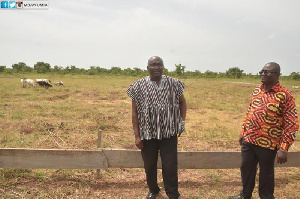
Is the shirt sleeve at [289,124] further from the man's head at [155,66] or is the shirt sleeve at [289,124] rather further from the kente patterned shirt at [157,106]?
the man's head at [155,66]

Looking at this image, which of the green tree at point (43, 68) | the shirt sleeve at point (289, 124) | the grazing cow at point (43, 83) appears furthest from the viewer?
the green tree at point (43, 68)

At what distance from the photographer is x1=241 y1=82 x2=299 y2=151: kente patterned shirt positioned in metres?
2.56

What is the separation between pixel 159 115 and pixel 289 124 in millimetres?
1361

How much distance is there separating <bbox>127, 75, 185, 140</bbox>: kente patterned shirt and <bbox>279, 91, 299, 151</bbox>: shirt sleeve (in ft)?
3.68

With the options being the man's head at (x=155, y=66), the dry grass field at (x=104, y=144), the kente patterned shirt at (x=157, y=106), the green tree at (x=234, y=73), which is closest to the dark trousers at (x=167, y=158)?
the kente patterned shirt at (x=157, y=106)

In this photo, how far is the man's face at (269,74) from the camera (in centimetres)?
266

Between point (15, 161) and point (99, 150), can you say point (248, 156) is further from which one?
point (15, 161)

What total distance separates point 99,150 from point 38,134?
3.25 m

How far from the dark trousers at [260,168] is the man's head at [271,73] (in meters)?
0.75

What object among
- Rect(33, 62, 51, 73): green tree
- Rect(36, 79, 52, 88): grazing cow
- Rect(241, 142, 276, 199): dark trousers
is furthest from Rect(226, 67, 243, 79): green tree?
Rect(241, 142, 276, 199): dark trousers

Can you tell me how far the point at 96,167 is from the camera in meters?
3.52

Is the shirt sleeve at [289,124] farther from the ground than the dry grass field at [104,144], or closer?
farther from the ground

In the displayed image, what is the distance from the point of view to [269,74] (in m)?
2.66

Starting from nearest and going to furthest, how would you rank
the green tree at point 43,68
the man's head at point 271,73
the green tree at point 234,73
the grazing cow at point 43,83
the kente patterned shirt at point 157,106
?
the man's head at point 271,73 < the kente patterned shirt at point 157,106 < the grazing cow at point 43,83 < the green tree at point 43,68 < the green tree at point 234,73
